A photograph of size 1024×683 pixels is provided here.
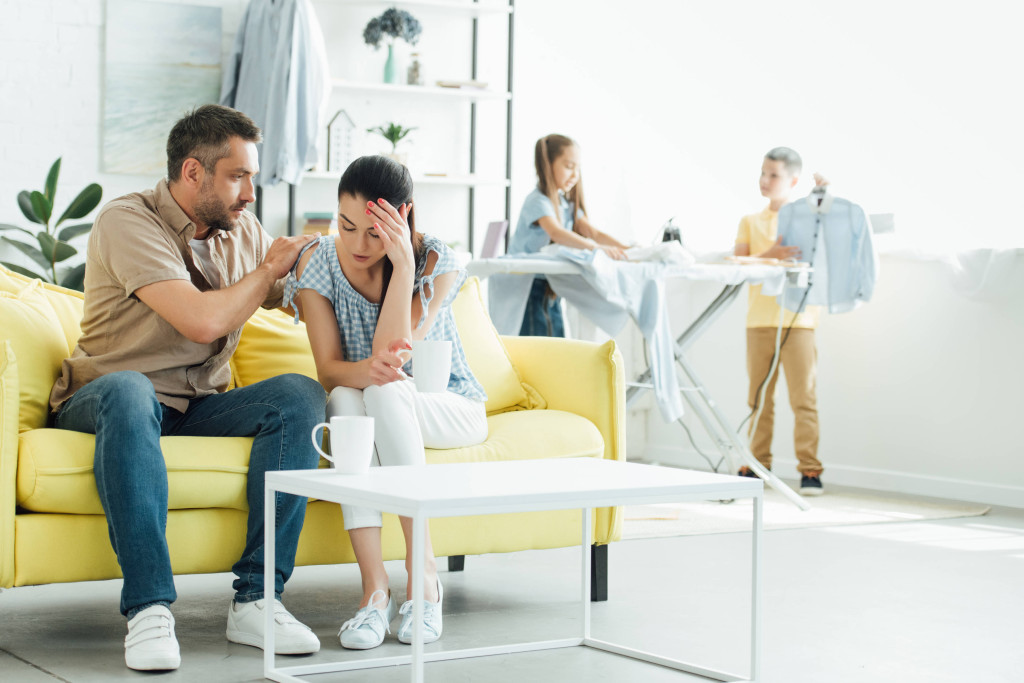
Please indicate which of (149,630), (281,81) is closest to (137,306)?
(149,630)

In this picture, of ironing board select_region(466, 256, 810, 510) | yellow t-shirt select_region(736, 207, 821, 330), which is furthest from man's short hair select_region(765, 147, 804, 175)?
ironing board select_region(466, 256, 810, 510)

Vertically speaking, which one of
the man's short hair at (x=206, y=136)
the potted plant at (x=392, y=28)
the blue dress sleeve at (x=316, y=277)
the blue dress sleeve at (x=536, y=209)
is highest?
the potted plant at (x=392, y=28)

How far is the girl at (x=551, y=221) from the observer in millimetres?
4020

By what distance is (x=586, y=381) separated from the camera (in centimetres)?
A: 265

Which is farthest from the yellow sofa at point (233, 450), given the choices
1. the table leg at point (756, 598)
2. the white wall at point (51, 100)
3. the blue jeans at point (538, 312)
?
the white wall at point (51, 100)

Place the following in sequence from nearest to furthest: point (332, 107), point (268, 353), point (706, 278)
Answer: point (268, 353)
point (706, 278)
point (332, 107)

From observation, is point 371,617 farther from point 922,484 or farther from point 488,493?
point 922,484

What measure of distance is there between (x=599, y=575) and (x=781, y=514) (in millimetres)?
1460

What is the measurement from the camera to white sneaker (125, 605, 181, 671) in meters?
1.89

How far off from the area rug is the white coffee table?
155 centimetres

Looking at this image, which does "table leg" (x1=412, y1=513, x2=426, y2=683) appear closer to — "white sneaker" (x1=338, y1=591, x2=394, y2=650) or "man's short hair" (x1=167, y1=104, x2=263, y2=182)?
"white sneaker" (x1=338, y1=591, x2=394, y2=650)

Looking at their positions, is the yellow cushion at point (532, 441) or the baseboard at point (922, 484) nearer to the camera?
the yellow cushion at point (532, 441)

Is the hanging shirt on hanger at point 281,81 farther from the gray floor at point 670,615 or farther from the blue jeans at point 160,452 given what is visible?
the blue jeans at point 160,452

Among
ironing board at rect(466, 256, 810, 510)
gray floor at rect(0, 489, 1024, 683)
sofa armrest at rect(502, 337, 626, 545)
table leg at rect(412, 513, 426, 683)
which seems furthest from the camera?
ironing board at rect(466, 256, 810, 510)
